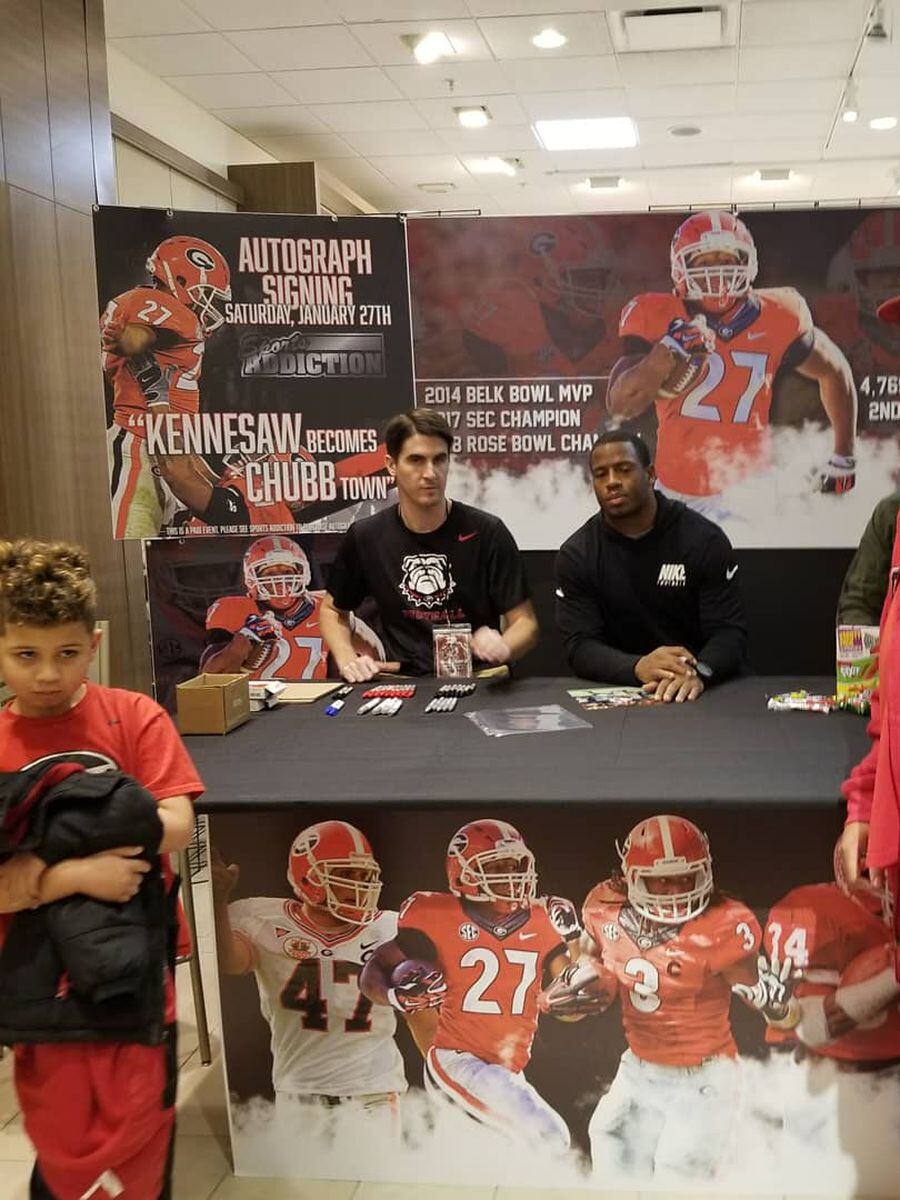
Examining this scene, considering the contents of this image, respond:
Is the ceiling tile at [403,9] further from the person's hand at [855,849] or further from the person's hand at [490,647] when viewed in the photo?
the person's hand at [855,849]

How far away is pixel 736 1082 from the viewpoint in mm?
1975

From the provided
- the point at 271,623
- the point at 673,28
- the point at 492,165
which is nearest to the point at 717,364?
the point at 271,623

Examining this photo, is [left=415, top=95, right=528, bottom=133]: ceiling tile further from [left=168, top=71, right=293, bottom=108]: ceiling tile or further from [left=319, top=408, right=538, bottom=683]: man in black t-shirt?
[left=319, top=408, right=538, bottom=683]: man in black t-shirt

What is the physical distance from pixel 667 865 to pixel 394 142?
6.02 metres

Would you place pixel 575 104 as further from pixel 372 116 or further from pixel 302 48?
pixel 302 48

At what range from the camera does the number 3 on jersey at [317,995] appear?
6.70 feet

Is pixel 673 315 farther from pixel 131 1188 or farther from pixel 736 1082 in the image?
pixel 131 1188

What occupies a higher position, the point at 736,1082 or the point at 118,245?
the point at 118,245

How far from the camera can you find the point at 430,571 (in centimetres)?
297

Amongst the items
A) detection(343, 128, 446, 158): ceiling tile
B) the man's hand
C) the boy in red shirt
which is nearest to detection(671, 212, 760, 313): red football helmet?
the man's hand

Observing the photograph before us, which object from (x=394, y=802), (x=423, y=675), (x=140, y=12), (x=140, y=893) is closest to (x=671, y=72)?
(x=140, y=12)

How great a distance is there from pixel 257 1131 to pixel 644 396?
2496 millimetres

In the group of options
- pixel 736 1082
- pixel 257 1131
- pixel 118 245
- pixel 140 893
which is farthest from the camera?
pixel 118 245

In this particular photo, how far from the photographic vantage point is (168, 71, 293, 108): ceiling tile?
5.61 meters
